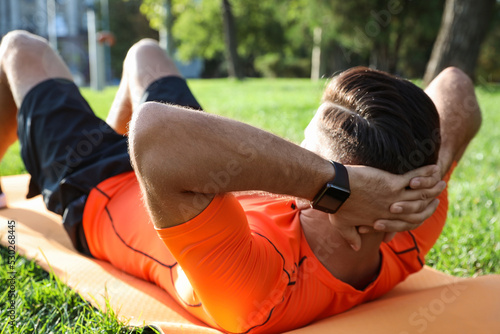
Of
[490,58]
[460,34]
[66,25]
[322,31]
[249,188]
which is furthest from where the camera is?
[66,25]

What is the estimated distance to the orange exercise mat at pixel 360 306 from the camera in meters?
1.78

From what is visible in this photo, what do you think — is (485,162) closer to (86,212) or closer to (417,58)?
(86,212)

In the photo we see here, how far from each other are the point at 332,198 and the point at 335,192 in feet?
0.09

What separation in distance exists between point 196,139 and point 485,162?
5.10 metres

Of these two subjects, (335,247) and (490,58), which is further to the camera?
(490,58)

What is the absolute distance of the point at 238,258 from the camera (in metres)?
1.53

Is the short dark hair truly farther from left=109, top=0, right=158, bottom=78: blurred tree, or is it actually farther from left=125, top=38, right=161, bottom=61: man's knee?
left=109, top=0, right=158, bottom=78: blurred tree

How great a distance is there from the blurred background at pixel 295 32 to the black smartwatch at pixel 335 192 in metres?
3.56

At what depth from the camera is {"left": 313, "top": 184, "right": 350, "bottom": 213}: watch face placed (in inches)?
57.5

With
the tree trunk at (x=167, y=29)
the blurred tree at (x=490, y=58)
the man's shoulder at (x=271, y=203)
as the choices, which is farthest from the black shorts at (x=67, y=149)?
the blurred tree at (x=490, y=58)

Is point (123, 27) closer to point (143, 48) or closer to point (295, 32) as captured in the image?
point (295, 32)

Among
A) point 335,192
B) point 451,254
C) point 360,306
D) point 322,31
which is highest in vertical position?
point 335,192

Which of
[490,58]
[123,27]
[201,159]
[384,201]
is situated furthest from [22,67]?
[123,27]

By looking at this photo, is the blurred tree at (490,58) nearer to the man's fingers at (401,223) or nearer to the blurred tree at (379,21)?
the blurred tree at (379,21)
